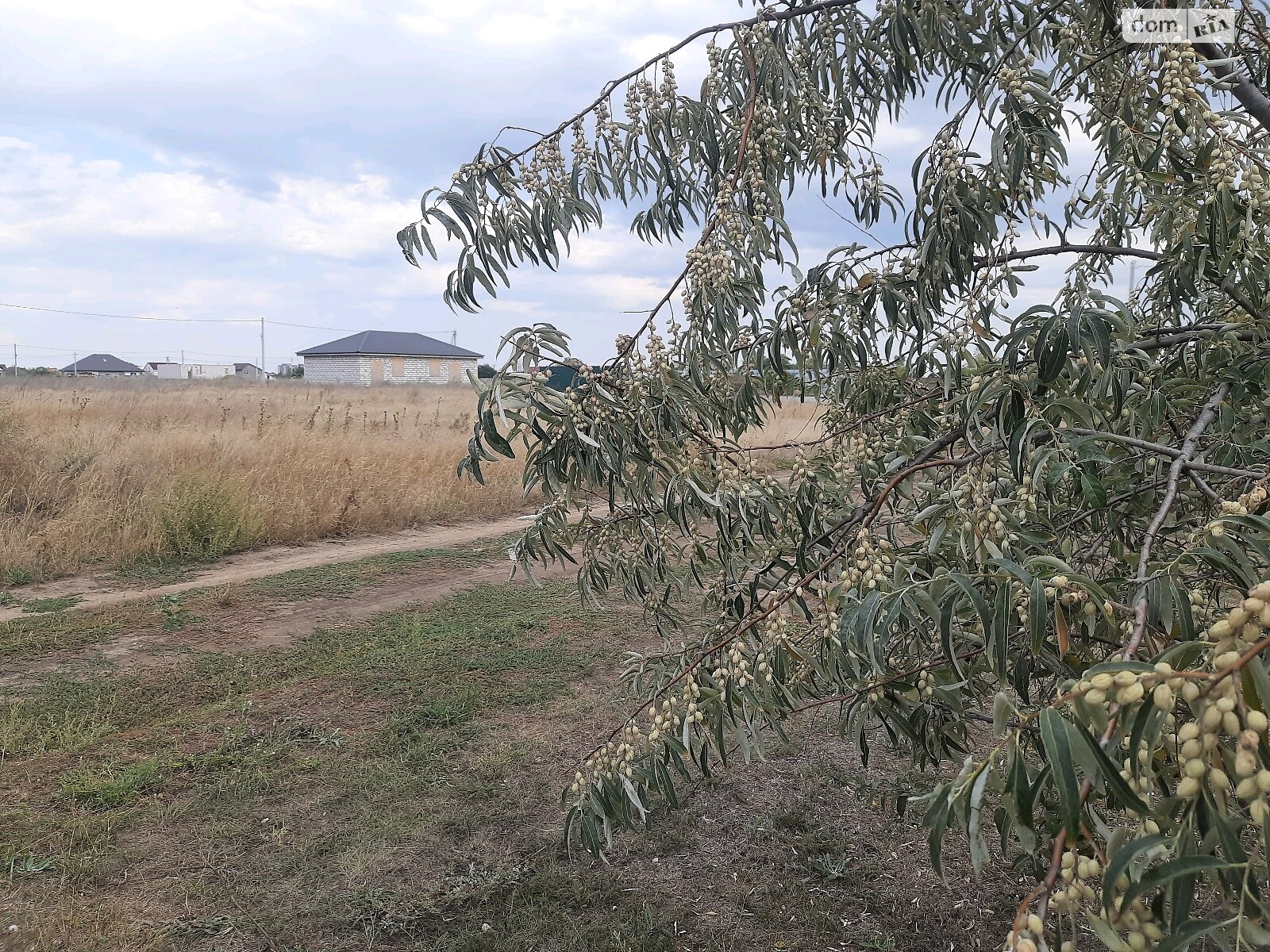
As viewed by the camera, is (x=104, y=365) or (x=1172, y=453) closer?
(x=1172, y=453)

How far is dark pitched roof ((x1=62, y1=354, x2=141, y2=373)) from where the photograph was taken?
163ft

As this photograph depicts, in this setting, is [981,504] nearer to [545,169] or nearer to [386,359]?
[545,169]

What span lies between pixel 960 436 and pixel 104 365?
197 feet

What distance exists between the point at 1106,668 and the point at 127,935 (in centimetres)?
291

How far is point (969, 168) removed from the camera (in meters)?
1.98

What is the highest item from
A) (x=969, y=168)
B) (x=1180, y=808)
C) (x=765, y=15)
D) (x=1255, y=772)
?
(x=765, y=15)

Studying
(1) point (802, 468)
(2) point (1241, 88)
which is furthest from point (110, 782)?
(2) point (1241, 88)

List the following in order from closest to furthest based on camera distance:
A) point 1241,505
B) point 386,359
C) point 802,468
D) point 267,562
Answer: point 1241,505, point 802,468, point 267,562, point 386,359

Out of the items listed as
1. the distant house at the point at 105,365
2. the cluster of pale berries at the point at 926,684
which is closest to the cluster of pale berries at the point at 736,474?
the cluster of pale berries at the point at 926,684

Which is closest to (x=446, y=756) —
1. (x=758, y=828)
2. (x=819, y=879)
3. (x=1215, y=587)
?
(x=758, y=828)

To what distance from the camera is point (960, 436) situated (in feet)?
6.30

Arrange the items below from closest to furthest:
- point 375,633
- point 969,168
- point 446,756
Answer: point 969,168
point 446,756
point 375,633

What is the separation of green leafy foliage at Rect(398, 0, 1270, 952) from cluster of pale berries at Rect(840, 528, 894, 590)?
17 mm

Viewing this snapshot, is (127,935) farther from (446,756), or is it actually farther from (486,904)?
(446,756)
